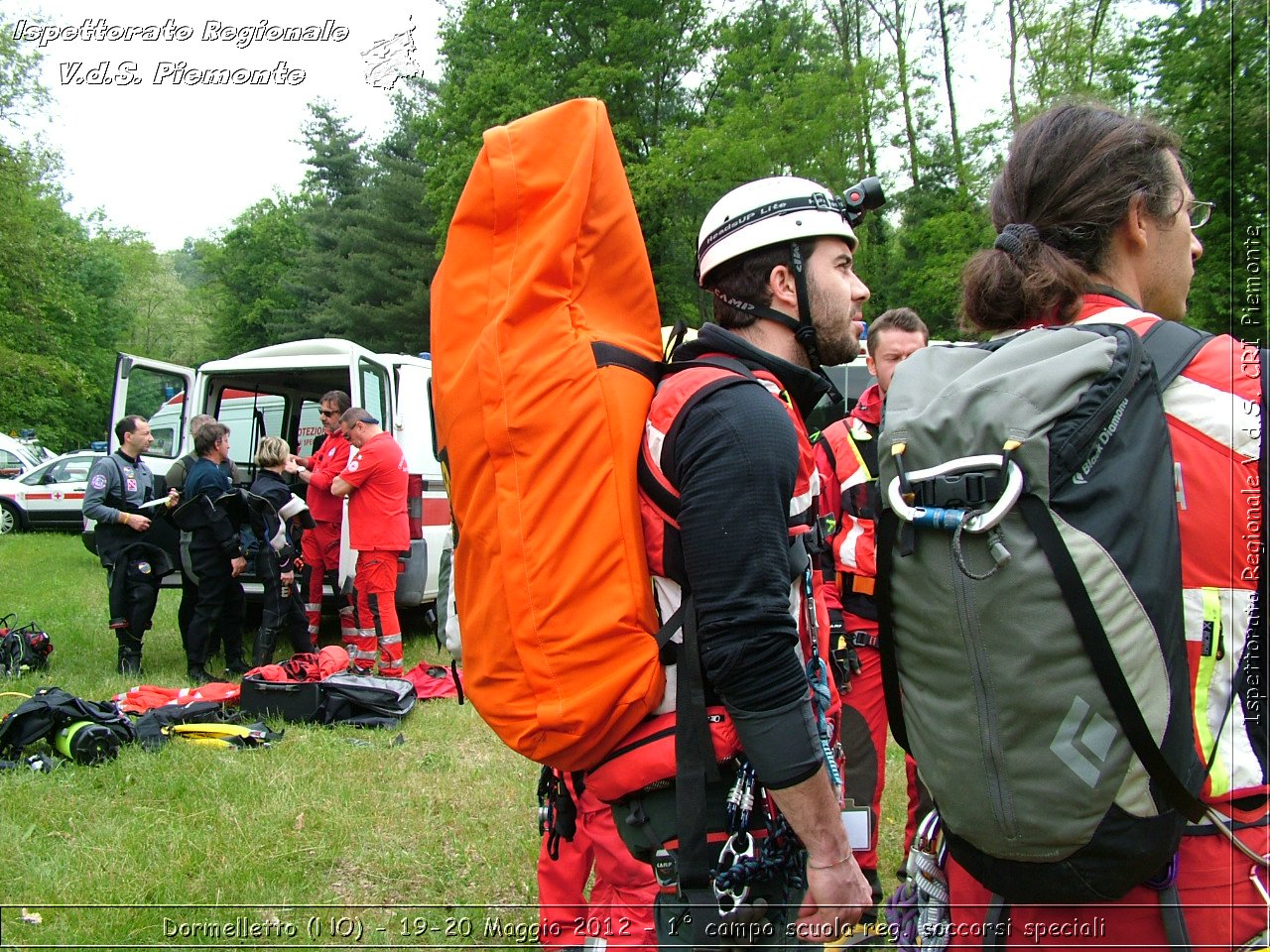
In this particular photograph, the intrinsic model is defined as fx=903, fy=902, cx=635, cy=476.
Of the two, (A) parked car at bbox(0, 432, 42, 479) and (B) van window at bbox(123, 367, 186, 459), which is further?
(A) parked car at bbox(0, 432, 42, 479)

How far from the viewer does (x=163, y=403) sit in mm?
10812

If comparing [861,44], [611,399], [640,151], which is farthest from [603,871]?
[861,44]

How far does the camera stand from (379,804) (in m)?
4.71

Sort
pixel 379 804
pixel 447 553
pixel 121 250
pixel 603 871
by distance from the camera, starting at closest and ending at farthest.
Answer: pixel 603 871, pixel 447 553, pixel 379 804, pixel 121 250

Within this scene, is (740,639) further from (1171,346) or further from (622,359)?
(1171,346)

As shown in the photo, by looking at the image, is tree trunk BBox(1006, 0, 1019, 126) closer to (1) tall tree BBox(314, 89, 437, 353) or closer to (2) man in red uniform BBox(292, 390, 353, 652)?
(2) man in red uniform BBox(292, 390, 353, 652)

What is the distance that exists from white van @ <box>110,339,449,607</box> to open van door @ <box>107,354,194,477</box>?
16 millimetres

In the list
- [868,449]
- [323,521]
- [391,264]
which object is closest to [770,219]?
[868,449]

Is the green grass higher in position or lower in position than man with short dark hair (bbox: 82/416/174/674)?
lower

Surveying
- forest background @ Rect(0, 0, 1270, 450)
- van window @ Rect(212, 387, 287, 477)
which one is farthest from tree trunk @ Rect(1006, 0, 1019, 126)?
van window @ Rect(212, 387, 287, 477)

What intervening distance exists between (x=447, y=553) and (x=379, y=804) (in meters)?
2.32

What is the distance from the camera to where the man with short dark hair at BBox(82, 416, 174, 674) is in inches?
298

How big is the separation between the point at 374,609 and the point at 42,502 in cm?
1630

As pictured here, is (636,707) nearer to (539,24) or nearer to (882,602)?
(882,602)
